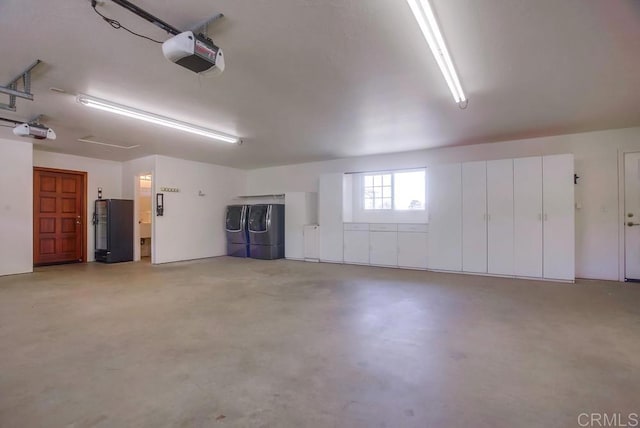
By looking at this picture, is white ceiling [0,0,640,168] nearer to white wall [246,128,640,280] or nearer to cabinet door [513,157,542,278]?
white wall [246,128,640,280]

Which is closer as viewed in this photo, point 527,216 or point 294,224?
point 527,216

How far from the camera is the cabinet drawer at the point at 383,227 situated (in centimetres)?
649

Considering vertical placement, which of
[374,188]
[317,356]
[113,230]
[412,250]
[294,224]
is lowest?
[317,356]

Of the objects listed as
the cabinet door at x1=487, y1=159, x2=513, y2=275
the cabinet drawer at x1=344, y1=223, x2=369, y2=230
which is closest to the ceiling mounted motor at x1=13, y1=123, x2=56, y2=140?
the cabinet drawer at x1=344, y1=223, x2=369, y2=230

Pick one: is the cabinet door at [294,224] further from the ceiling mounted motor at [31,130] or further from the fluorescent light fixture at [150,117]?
the ceiling mounted motor at [31,130]

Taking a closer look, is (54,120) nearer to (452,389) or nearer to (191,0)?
(191,0)

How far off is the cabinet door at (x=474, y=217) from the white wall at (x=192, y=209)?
631cm

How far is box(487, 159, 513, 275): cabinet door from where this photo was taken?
542 centimetres

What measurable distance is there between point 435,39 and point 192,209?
23.2 feet

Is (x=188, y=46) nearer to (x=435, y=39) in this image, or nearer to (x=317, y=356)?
(x=435, y=39)

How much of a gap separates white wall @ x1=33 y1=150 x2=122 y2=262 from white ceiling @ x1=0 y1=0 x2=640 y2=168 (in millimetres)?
1636

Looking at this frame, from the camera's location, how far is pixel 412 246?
629 centimetres

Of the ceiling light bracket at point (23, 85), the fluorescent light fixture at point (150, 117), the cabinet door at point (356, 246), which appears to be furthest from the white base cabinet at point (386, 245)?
the ceiling light bracket at point (23, 85)

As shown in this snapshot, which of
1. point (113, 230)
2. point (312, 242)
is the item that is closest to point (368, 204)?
point (312, 242)
